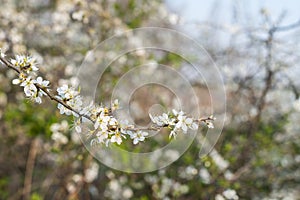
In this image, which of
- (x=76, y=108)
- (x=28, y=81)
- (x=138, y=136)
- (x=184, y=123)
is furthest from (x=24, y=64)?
(x=184, y=123)

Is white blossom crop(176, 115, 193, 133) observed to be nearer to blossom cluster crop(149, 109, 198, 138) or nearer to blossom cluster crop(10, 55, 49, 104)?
blossom cluster crop(149, 109, 198, 138)

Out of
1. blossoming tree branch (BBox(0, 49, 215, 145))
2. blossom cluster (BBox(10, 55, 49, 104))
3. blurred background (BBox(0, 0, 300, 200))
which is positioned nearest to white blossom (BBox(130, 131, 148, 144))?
blossoming tree branch (BBox(0, 49, 215, 145))

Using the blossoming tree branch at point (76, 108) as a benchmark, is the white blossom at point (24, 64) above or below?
above

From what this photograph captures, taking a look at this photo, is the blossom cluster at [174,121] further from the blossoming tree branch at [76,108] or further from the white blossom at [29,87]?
the white blossom at [29,87]

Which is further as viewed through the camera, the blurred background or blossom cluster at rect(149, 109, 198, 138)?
the blurred background

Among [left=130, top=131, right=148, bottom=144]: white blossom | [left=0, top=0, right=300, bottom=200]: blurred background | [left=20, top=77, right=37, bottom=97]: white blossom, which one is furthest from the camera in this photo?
[left=0, top=0, right=300, bottom=200]: blurred background

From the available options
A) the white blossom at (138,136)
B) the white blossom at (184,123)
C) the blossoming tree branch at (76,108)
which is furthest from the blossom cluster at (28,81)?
the white blossom at (184,123)

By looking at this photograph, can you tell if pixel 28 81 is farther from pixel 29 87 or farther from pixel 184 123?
pixel 184 123

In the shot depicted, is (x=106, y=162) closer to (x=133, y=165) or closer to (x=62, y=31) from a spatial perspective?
(x=133, y=165)

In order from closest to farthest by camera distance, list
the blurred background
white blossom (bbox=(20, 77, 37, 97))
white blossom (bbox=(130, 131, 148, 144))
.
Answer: white blossom (bbox=(20, 77, 37, 97))
white blossom (bbox=(130, 131, 148, 144))
the blurred background
